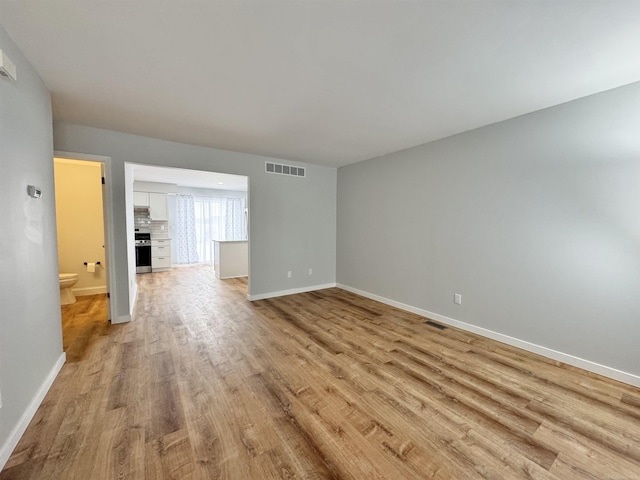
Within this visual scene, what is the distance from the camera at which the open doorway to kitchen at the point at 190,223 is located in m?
6.18

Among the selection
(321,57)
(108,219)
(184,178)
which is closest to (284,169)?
(108,219)

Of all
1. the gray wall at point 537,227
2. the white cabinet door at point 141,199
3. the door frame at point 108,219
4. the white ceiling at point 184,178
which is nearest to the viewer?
the gray wall at point 537,227

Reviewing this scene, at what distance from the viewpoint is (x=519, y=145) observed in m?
2.68

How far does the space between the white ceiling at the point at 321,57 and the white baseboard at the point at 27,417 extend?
7.70 ft

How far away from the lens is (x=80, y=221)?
14.6ft

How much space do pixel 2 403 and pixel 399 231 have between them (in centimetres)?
410

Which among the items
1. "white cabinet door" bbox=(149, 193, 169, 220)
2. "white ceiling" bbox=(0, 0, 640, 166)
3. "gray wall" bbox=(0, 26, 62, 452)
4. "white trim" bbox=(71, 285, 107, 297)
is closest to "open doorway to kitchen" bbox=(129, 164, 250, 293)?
"white cabinet door" bbox=(149, 193, 169, 220)

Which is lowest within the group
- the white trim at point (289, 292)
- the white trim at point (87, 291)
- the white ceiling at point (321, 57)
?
the white trim at point (289, 292)

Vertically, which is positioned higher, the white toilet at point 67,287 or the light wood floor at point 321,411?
the white toilet at point 67,287

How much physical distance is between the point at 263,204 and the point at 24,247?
299 cm

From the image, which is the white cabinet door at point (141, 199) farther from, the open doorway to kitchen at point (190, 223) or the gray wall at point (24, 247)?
the gray wall at point (24, 247)

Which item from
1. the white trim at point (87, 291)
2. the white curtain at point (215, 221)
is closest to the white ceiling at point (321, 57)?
the white trim at point (87, 291)

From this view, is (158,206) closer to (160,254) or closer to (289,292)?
(160,254)

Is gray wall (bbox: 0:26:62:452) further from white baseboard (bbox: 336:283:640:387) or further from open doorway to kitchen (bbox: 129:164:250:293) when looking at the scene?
white baseboard (bbox: 336:283:640:387)
